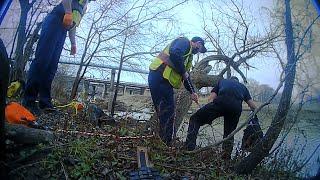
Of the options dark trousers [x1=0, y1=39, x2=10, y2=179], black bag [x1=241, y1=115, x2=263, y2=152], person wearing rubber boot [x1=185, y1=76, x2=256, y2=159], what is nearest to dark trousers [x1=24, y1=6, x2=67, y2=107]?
dark trousers [x1=0, y1=39, x2=10, y2=179]

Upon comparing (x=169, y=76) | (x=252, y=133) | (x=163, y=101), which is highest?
(x=169, y=76)

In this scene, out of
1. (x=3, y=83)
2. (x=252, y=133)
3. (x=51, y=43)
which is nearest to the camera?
(x=3, y=83)

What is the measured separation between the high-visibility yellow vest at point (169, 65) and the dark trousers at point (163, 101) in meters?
0.02

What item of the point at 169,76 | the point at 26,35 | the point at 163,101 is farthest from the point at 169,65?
the point at 26,35

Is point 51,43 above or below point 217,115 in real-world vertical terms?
above

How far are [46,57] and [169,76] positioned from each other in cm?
56

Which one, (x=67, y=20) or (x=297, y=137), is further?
(x=297, y=137)

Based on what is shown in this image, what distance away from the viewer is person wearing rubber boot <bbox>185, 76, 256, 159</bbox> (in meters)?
1.74

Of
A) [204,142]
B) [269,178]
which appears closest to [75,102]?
[204,142]

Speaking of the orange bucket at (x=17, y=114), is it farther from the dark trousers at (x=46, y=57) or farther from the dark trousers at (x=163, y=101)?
the dark trousers at (x=163, y=101)

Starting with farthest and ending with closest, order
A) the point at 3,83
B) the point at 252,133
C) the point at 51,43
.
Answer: the point at 252,133 → the point at 51,43 → the point at 3,83

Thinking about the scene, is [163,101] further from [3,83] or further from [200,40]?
[3,83]

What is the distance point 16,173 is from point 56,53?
559 mm

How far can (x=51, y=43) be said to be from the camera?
1700 millimetres
